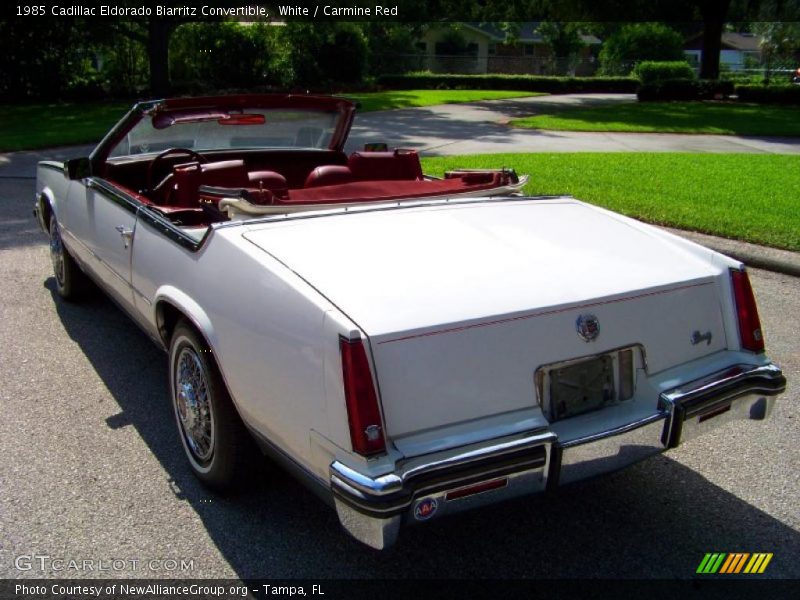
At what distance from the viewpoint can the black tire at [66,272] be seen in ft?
18.5

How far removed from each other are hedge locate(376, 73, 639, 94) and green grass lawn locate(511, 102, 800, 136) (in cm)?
1097

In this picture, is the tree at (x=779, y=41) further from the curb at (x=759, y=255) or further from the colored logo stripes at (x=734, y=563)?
the colored logo stripes at (x=734, y=563)

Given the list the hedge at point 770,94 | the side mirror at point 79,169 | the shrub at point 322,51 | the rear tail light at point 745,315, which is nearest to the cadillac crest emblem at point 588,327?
the rear tail light at point 745,315

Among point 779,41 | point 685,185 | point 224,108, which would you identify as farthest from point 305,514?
point 779,41

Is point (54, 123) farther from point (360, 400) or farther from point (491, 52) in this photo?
point (491, 52)

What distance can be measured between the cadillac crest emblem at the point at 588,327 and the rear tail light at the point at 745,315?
2.50ft

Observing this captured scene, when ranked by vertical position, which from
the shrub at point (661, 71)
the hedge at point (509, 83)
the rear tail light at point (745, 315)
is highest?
the shrub at point (661, 71)

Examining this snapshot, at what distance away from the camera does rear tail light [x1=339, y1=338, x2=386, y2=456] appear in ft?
8.10

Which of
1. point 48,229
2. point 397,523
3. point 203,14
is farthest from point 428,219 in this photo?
point 203,14

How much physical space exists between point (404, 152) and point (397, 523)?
286 cm

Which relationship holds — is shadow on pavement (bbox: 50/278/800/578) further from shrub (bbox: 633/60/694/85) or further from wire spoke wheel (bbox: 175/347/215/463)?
shrub (bbox: 633/60/694/85)

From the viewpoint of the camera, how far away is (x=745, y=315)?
3236 mm

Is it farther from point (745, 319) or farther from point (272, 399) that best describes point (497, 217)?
point (272, 399)

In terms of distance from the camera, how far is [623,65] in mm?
48094
